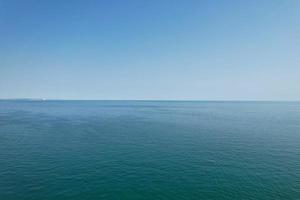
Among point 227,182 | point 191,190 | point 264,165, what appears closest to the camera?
point 191,190

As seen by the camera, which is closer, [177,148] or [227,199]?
[227,199]

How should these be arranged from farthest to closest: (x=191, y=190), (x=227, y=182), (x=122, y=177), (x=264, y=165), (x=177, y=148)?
(x=177, y=148) < (x=264, y=165) < (x=122, y=177) < (x=227, y=182) < (x=191, y=190)

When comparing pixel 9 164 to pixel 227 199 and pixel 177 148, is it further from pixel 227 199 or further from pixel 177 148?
pixel 227 199

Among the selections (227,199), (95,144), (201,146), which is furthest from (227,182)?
(95,144)

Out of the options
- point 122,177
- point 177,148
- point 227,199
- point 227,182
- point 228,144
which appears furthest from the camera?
point 228,144

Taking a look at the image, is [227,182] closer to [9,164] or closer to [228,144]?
[228,144]

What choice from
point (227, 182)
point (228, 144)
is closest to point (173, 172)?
point (227, 182)

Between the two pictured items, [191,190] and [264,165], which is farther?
[264,165]

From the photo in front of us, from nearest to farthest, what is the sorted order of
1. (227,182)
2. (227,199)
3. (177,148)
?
(227,199) < (227,182) < (177,148)
